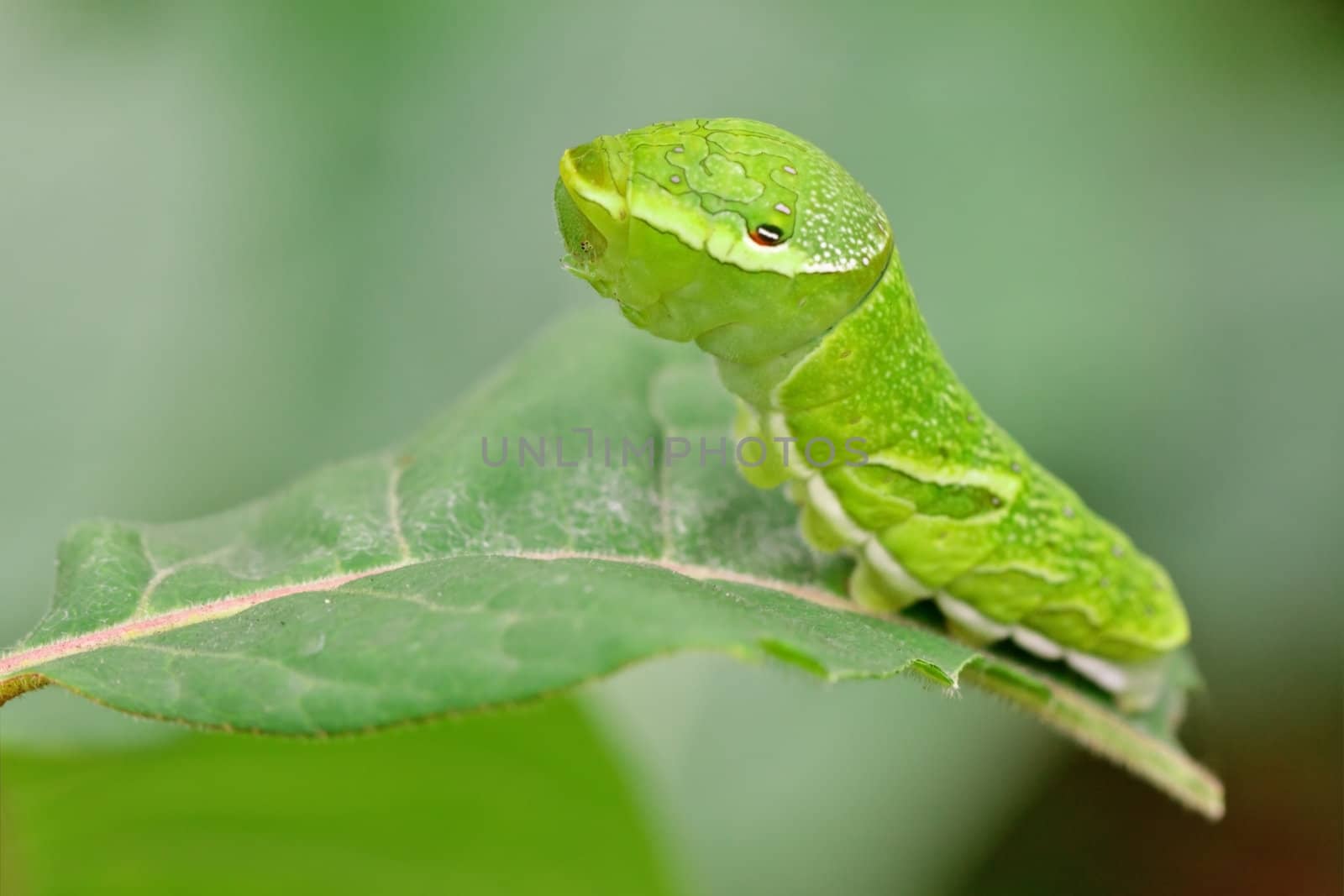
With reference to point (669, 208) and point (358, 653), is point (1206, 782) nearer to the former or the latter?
point (669, 208)

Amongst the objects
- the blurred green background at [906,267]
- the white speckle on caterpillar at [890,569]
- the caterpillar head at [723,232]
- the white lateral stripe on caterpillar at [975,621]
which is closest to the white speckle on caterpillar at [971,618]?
the white lateral stripe on caterpillar at [975,621]

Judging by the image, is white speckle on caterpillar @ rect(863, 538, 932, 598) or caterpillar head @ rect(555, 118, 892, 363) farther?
white speckle on caterpillar @ rect(863, 538, 932, 598)

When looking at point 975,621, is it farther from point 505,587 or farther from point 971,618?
point 505,587

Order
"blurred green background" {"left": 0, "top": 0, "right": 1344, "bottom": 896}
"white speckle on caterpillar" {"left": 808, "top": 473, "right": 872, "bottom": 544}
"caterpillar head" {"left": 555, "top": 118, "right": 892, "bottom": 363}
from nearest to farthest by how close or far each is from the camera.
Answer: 1. "caterpillar head" {"left": 555, "top": 118, "right": 892, "bottom": 363}
2. "white speckle on caterpillar" {"left": 808, "top": 473, "right": 872, "bottom": 544}
3. "blurred green background" {"left": 0, "top": 0, "right": 1344, "bottom": 896}

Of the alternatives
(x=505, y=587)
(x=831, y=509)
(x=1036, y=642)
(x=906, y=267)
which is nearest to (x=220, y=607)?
(x=505, y=587)

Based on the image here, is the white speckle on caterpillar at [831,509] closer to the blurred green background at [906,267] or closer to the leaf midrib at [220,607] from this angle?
the leaf midrib at [220,607]

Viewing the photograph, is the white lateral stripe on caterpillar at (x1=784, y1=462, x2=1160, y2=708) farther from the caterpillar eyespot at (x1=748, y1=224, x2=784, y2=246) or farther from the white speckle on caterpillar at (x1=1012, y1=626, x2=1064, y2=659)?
the caterpillar eyespot at (x1=748, y1=224, x2=784, y2=246)

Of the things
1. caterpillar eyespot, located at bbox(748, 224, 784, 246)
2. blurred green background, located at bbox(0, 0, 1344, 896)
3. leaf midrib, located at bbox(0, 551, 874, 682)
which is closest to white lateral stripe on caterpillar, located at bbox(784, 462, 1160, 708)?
leaf midrib, located at bbox(0, 551, 874, 682)
